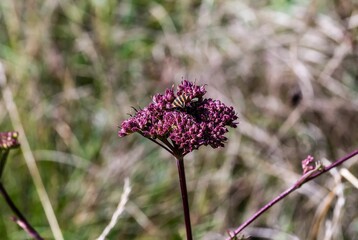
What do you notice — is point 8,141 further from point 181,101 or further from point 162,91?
point 162,91

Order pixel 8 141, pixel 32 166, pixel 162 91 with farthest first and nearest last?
pixel 162 91 → pixel 32 166 → pixel 8 141

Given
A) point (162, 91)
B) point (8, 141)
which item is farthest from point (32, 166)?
point (8, 141)

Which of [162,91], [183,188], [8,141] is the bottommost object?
[183,188]

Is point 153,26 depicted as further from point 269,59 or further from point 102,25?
point 269,59

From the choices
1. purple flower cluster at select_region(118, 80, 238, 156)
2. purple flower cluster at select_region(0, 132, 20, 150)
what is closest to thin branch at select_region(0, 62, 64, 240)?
purple flower cluster at select_region(0, 132, 20, 150)

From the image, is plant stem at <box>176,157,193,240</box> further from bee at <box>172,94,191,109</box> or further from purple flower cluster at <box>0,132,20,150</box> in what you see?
purple flower cluster at <box>0,132,20,150</box>

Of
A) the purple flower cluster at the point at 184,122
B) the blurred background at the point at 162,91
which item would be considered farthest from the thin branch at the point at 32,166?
the purple flower cluster at the point at 184,122
